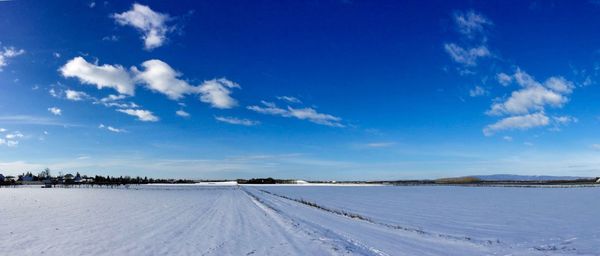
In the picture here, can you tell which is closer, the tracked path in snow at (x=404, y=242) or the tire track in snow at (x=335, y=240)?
the tire track in snow at (x=335, y=240)

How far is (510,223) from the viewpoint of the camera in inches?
901

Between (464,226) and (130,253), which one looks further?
(464,226)

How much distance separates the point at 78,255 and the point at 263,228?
8.74 meters

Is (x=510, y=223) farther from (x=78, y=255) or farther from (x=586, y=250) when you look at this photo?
(x=78, y=255)

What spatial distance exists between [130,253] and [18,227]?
40.6ft

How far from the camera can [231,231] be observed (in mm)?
19922

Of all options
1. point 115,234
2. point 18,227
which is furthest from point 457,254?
point 18,227

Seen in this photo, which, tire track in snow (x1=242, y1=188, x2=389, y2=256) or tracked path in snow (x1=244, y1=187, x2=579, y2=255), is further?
tracked path in snow (x1=244, y1=187, x2=579, y2=255)

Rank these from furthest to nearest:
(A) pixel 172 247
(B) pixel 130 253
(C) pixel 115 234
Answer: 1. (C) pixel 115 234
2. (A) pixel 172 247
3. (B) pixel 130 253

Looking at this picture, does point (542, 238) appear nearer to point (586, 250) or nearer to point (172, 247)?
point (586, 250)

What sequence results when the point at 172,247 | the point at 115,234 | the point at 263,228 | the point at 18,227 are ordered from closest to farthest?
the point at 172,247, the point at 115,234, the point at 263,228, the point at 18,227

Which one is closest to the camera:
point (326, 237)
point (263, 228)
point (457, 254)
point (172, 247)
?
point (457, 254)

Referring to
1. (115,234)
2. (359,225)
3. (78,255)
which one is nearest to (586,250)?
(359,225)

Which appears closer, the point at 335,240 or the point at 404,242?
the point at 404,242
